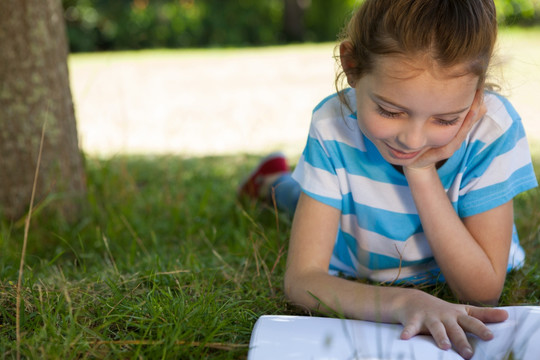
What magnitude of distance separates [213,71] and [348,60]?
982 cm

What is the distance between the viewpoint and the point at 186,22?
17734mm

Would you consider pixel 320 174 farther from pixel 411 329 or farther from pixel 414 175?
pixel 411 329

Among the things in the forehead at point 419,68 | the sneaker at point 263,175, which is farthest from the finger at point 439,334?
the sneaker at point 263,175

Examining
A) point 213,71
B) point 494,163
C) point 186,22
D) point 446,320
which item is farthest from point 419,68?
point 186,22

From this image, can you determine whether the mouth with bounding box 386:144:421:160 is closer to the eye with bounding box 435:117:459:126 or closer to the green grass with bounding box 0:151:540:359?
the eye with bounding box 435:117:459:126

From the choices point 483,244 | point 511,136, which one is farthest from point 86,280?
point 511,136

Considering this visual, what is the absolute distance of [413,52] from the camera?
1.62 meters

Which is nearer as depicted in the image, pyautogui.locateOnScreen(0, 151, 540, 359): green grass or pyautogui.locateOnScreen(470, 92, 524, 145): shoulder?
pyautogui.locateOnScreen(0, 151, 540, 359): green grass

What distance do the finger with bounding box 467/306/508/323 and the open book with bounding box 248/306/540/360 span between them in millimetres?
17

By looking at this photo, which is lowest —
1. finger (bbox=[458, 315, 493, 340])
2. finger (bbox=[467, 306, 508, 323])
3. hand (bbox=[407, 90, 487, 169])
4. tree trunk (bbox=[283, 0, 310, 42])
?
tree trunk (bbox=[283, 0, 310, 42])

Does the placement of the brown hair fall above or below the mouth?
above

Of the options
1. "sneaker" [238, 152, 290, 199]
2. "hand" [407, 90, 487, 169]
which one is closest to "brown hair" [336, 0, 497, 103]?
"hand" [407, 90, 487, 169]

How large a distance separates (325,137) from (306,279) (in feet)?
→ 1.59

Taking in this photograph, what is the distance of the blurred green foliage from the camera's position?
16812mm
